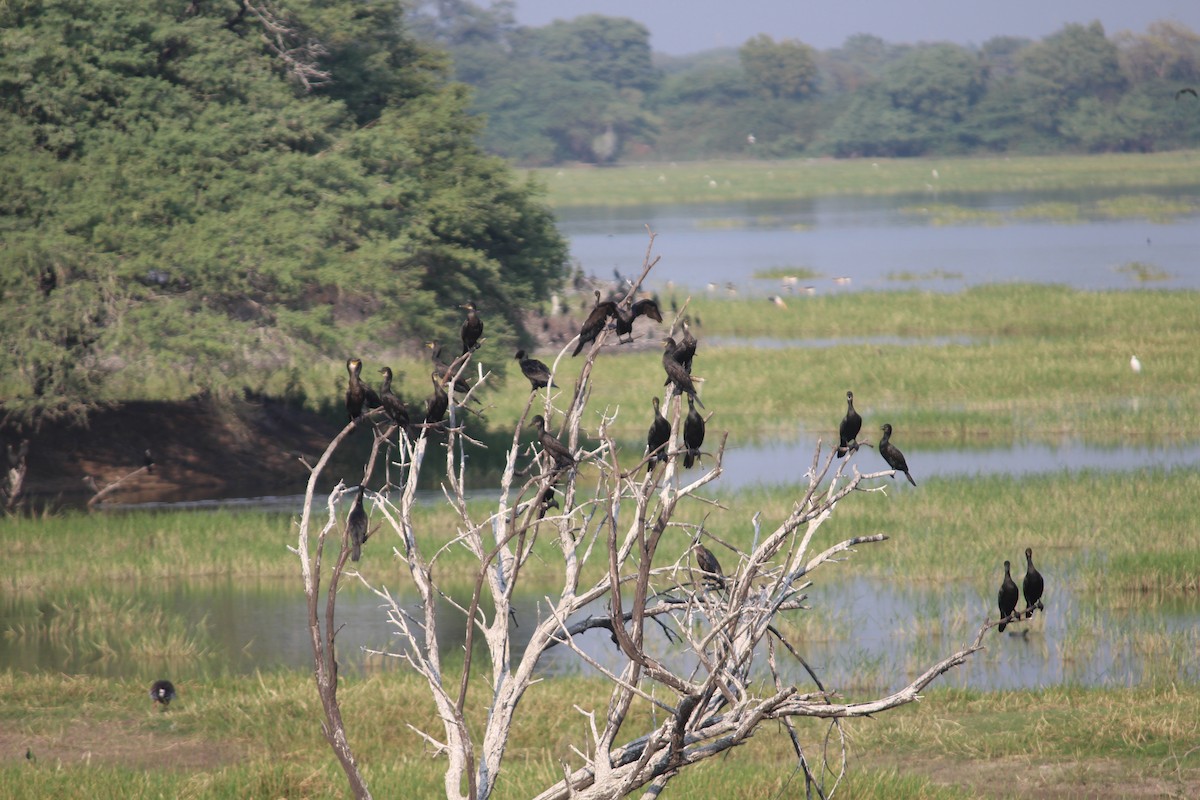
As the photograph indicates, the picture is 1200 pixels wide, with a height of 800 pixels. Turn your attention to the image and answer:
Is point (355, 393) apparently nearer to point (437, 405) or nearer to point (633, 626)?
point (437, 405)

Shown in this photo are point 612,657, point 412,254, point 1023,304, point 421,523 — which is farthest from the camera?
point 1023,304

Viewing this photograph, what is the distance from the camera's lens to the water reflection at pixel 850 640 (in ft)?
42.3

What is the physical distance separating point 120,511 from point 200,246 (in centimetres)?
354

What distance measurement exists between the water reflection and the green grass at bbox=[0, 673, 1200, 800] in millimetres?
1149

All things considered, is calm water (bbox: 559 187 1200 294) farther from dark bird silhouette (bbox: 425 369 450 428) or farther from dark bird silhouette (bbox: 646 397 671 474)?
dark bird silhouette (bbox: 646 397 671 474)

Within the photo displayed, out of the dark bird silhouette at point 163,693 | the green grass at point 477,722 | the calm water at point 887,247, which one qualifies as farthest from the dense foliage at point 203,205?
the calm water at point 887,247

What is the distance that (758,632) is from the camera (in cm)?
539

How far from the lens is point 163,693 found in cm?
1149

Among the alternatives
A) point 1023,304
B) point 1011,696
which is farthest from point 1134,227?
point 1011,696

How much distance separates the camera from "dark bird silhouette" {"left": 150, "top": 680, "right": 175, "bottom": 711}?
453 inches

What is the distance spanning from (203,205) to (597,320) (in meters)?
14.8

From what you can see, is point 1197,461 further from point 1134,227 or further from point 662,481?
point 1134,227

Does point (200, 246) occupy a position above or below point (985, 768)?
above

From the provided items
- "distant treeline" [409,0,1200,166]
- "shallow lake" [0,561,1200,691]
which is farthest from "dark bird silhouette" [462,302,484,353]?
"distant treeline" [409,0,1200,166]
